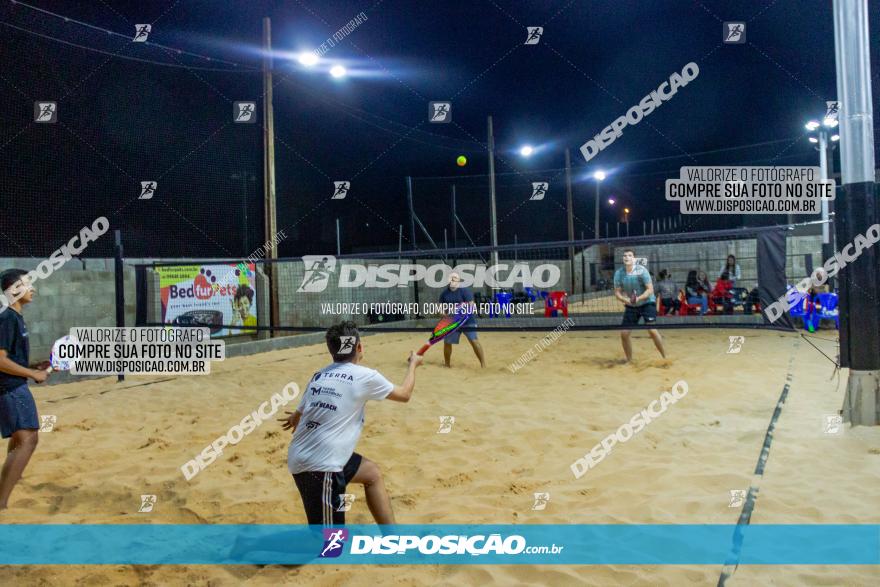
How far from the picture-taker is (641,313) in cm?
867

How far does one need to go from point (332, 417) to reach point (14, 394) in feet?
8.26

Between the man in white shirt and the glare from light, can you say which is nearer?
the man in white shirt

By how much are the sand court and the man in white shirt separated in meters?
0.34

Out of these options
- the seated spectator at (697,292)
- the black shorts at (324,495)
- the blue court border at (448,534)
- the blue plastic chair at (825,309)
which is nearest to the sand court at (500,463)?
the blue court border at (448,534)

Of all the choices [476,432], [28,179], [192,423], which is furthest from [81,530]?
[28,179]

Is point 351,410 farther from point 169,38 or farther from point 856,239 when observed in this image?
point 169,38

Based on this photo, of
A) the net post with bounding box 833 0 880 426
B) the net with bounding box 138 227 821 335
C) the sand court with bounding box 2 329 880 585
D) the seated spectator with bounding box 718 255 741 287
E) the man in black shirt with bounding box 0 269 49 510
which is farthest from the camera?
the seated spectator with bounding box 718 255 741 287

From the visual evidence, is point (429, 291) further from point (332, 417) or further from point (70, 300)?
point (332, 417)

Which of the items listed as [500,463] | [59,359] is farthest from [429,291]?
[500,463]

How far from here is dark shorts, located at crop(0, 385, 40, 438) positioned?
393 cm

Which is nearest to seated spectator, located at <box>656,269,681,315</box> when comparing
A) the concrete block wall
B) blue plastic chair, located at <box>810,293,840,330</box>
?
blue plastic chair, located at <box>810,293,840,330</box>

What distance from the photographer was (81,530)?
3643 mm

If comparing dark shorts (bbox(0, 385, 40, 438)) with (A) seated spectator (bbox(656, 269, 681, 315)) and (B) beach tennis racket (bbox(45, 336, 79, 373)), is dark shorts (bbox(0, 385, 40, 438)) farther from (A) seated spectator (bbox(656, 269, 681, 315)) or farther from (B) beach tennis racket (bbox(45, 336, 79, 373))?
(A) seated spectator (bbox(656, 269, 681, 315))

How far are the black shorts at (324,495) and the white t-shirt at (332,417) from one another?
4 centimetres
